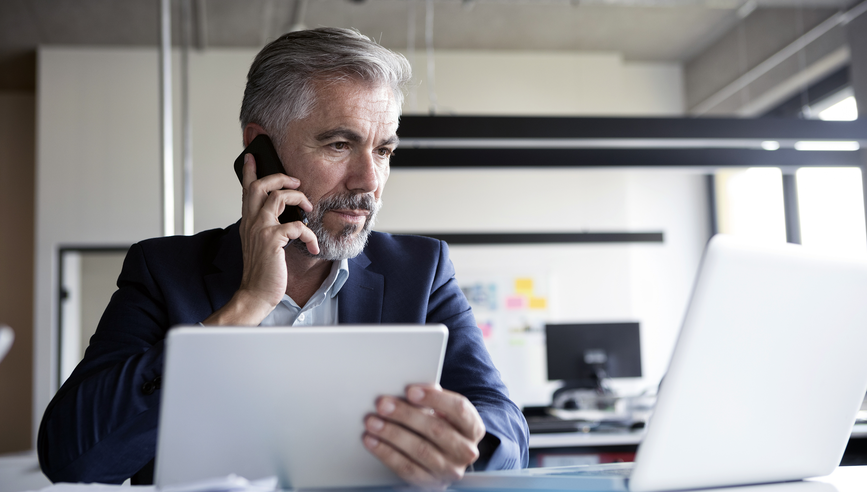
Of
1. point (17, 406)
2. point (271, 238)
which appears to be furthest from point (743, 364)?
point (17, 406)

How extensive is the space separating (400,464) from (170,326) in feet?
2.29

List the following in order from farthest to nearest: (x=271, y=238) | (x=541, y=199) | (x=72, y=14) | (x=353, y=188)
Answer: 1. (x=541, y=199)
2. (x=72, y=14)
3. (x=353, y=188)
4. (x=271, y=238)

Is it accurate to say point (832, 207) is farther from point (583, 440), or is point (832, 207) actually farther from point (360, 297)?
point (360, 297)

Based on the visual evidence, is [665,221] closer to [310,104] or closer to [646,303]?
[646,303]

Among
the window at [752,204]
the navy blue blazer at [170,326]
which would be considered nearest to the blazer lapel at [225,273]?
the navy blue blazer at [170,326]

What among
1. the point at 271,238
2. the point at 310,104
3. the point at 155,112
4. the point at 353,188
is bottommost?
the point at 271,238

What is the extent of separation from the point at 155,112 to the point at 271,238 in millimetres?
4636

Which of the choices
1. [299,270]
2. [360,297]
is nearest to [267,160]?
[299,270]

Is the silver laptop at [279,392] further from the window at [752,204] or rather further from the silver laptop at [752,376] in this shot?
the window at [752,204]

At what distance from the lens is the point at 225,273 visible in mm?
1411

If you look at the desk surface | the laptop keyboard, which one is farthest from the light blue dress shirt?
the desk surface

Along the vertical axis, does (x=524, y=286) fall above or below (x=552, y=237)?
below

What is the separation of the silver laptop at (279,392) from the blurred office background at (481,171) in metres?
4.19

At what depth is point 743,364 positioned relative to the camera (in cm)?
81
